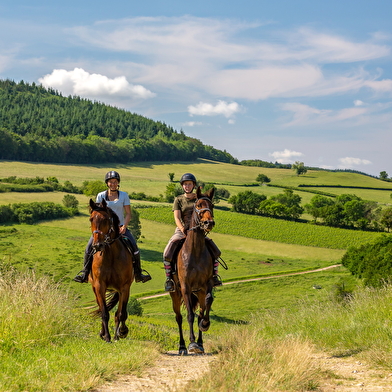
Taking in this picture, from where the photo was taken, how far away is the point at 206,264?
37.1ft

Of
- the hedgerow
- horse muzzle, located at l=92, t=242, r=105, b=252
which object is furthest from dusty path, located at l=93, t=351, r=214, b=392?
the hedgerow

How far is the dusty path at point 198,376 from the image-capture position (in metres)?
6.91

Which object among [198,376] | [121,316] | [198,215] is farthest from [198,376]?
[121,316]

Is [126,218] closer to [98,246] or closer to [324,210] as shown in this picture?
[98,246]

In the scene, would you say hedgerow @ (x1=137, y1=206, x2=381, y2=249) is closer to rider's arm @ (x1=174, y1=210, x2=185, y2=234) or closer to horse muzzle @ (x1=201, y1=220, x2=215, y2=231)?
rider's arm @ (x1=174, y1=210, x2=185, y2=234)

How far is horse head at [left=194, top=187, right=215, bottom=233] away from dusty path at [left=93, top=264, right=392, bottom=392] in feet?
9.80

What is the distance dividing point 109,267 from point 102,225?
4.33ft

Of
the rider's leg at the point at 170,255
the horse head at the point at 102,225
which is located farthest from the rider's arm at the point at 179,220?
the horse head at the point at 102,225

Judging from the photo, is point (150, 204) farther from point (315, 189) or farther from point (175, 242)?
point (175, 242)

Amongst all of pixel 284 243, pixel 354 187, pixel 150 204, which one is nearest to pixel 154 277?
pixel 284 243

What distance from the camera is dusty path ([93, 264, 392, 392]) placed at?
22.7 ft

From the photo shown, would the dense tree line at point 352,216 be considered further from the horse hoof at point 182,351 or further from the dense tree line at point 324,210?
the horse hoof at point 182,351

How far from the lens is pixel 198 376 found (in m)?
7.20

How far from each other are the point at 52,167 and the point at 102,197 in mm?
137306
